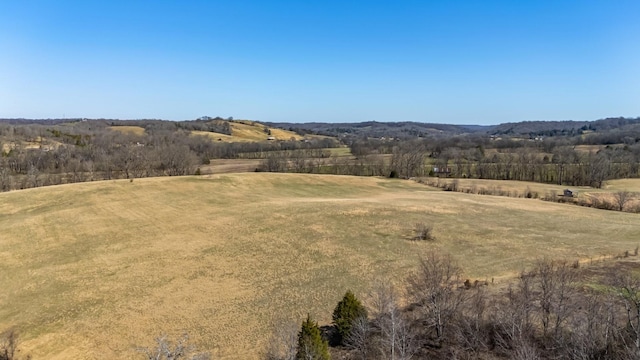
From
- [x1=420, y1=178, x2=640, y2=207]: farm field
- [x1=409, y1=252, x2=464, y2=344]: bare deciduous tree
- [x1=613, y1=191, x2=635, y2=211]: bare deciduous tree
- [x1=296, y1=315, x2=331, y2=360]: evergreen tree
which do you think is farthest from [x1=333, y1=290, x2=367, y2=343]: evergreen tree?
[x1=420, y1=178, x2=640, y2=207]: farm field

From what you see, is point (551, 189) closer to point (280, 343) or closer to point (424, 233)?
point (424, 233)

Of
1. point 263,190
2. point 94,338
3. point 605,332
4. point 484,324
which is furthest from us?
point 263,190

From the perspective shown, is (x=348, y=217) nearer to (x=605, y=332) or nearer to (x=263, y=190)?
(x=263, y=190)

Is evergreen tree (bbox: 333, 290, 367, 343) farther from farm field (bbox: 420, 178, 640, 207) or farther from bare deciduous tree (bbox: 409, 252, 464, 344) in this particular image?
farm field (bbox: 420, 178, 640, 207)

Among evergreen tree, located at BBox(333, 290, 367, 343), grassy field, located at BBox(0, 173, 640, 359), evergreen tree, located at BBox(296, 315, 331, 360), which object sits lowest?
grassy field, located at BBox(0, 173, 640, 359)

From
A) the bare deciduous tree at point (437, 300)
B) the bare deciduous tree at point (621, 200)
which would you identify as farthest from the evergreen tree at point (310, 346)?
the bare deciduous tree at point (621, 200)

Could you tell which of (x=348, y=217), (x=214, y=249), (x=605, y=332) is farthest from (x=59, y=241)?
(x=605, y=332)

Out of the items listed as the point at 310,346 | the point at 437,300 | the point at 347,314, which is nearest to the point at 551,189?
the point at 437,300
